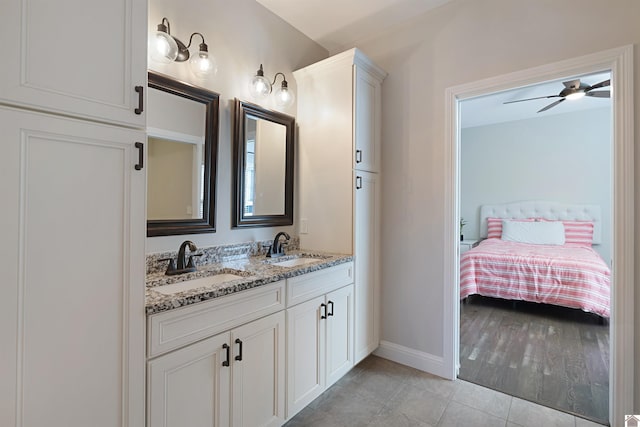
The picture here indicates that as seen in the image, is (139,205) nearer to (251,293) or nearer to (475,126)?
(251,293)

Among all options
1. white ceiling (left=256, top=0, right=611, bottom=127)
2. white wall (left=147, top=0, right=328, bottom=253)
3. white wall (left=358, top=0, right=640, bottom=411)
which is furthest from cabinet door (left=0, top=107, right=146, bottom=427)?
white wall (left=358, top=0, right=640, bottom=411)

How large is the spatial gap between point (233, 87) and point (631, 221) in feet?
8.17

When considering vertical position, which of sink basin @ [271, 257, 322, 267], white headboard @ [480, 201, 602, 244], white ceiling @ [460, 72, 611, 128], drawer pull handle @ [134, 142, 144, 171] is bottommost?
sink basin @ [271, 257, 322, 267]

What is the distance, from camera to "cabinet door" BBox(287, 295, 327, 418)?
1.80 m

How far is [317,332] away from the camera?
199cm

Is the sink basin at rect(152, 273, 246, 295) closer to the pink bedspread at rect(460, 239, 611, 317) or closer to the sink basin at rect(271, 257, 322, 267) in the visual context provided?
the sink basin at rect(271, 257, 322, 267)

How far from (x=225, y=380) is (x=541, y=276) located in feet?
11.8

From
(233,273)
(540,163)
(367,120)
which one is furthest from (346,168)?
(540,163)

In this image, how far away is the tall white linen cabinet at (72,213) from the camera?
94 cm

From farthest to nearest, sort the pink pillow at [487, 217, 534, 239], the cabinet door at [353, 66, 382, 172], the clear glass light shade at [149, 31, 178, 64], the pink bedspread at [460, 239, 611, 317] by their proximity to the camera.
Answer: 1. the pink pillow at [487, 217, 534, 239]
2. the pink bedspread at [460, 239, 611, 317]
3. the cabinet door at [353, 66, 382, 172]
4. the clear glass light shade at [149, 31, 178, 64]

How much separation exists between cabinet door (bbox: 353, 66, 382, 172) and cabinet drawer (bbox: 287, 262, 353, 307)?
30.0 inches

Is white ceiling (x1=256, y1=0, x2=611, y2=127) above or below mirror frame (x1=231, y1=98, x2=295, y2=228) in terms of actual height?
above

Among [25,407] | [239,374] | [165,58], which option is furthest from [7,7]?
[239,374]

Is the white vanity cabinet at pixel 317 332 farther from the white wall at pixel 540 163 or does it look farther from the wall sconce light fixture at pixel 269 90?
the white wall at pixel 540 163
